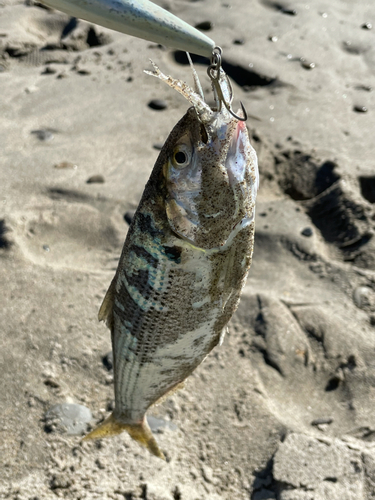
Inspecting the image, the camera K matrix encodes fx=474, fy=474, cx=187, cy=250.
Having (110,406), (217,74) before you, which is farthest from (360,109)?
(217,74)

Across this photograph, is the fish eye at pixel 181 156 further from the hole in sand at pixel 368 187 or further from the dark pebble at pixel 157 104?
the dark pebble at pixel 157 104

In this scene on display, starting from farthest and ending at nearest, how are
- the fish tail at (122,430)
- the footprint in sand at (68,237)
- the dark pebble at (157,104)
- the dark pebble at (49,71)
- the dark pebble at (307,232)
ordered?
the dark pebble at (49,71), the dark pebble at (157,104), the dark pebble at (307,232), the footprint in sand at (68,237), the fish tail at (122,430)

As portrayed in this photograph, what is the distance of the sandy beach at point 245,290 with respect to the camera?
3141 millimetres

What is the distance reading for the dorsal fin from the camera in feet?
7.39

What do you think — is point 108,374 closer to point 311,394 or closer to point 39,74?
point 311,394

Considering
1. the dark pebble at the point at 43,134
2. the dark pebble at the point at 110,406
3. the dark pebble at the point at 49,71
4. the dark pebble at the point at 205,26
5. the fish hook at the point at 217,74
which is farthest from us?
the dark pebble at the point at 205,26

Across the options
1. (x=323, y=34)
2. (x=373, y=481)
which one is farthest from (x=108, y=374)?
(x=323, y=34)

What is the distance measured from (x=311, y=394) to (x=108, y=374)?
1.57 metres

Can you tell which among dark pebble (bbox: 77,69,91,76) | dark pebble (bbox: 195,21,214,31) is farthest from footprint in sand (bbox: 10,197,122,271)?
dark pebble (bbox: 195,21,214,31)

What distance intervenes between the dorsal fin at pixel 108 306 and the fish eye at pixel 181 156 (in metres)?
0.72

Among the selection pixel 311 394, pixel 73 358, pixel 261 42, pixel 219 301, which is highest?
pixel 219 301

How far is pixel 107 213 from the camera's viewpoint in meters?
4.69

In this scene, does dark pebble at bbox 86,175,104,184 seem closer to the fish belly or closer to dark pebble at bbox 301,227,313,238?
dark pebble at bbox 301,227,313,238

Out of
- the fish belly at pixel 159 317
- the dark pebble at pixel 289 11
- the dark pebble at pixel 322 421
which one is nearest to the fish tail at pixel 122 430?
the fish belly at pixel 159 317
